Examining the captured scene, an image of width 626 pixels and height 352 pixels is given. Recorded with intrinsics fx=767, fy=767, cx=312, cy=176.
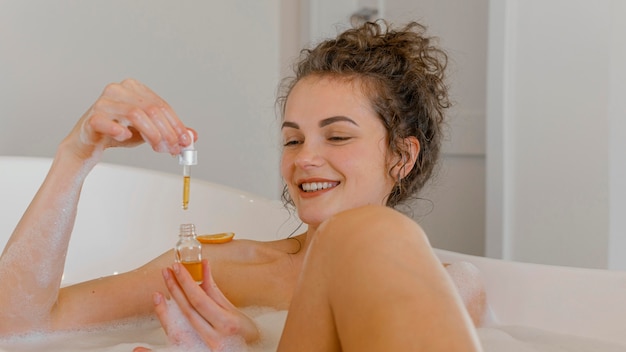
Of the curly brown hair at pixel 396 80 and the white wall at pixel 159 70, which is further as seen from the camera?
the white wall at pixel 159 70

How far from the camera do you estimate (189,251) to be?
1150 millimetres

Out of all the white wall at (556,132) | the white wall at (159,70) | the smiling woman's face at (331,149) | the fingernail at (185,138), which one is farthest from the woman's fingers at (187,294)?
the white wall at (159,70)

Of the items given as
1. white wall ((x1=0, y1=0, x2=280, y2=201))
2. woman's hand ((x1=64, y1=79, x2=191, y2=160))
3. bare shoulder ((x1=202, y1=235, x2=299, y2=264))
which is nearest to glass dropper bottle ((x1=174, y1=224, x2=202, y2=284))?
woman's hand ((x1=64, y1=79, x2=191, y2=160))

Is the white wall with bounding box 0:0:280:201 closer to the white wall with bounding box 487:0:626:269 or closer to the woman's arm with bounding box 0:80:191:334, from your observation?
the white wall with bounding box 487:0:626:269

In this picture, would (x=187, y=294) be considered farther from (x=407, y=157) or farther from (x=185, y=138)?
(x=407, y=157)

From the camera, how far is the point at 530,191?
86.7 inches

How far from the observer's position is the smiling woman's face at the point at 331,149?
1.26 m

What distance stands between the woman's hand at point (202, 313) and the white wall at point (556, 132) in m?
1.26

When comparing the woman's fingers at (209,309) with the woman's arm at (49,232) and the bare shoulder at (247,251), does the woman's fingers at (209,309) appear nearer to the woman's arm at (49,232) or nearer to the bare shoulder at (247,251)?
the woman's arm at (49,232)

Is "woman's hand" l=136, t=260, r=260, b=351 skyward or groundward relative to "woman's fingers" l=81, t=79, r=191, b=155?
groundward

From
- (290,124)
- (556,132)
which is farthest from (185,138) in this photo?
(556,132)

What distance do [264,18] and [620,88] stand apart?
1629mm

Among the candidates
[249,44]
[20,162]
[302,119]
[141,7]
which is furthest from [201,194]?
[249,44]

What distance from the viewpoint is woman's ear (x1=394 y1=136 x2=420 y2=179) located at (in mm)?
1388
